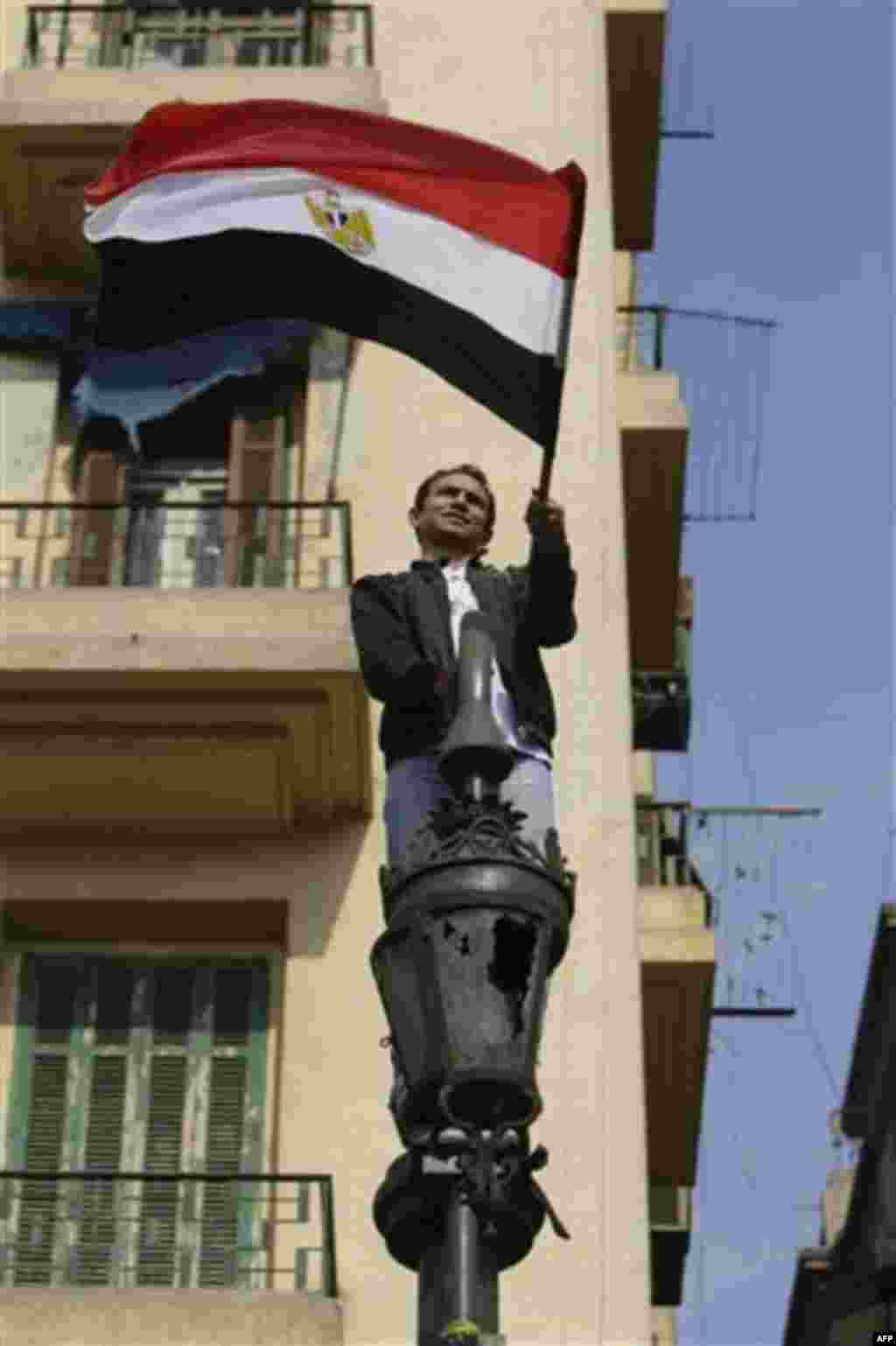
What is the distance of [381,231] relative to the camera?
9836 mm

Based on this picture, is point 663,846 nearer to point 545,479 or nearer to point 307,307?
point 307,307

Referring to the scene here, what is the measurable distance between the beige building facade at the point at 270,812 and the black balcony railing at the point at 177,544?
0.03 meters

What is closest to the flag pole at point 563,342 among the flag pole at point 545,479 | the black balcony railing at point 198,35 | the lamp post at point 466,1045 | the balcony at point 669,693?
the flag pole at point 545,479

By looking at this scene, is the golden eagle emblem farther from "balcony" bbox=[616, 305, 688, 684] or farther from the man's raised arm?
"balcony" bbox=[616, 305, 688, 684]

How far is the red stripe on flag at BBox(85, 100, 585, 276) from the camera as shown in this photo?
9602mm

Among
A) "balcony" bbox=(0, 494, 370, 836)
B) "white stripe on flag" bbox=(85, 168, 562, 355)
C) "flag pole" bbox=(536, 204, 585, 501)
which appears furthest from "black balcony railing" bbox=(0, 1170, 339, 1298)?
"flag pole" bbox=(536, 204, 585, 501)

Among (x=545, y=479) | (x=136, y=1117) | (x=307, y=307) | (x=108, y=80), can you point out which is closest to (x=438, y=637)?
(x=545, y=479)

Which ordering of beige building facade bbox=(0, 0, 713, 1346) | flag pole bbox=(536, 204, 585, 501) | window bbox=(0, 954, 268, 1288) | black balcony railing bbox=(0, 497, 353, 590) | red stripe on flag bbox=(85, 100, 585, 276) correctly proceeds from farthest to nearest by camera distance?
black balcony railing bbox=(0, 497, 353, 590) → window bbox=(0, 954, 268, 1288) → beige building facade bbox=(0, 0, 713, 1346) → red stripe on flag bbox=(85, 100, 585, 276) → flag pole bbox=(536, 204, 585, 501)

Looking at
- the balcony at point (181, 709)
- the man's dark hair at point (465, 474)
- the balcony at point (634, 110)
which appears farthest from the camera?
the balcony at point (634, 110)

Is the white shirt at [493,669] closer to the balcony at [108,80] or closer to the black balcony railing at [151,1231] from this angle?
the black balcony railing at [151,1231]

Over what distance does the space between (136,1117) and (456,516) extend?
8.85 metres

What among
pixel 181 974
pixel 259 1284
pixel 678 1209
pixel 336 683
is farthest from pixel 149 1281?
pixel 678 1209

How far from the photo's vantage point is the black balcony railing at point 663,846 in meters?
18.8

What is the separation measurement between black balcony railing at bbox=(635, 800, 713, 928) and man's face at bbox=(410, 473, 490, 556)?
1081cm
